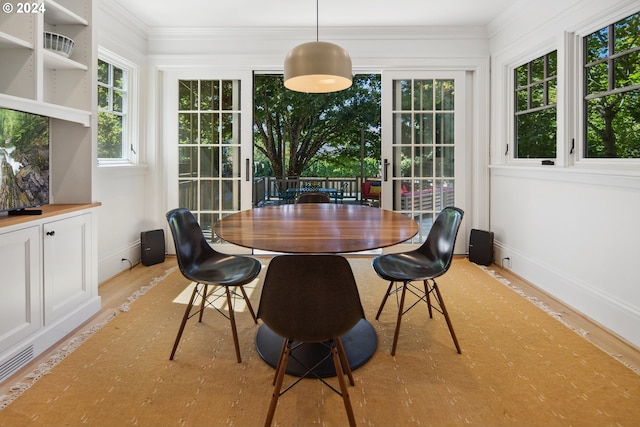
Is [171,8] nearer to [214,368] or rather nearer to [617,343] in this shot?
[214,368]

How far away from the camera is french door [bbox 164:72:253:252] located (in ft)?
15.5

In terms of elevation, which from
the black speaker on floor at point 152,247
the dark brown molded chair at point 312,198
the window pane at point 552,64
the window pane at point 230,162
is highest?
the window pane at point 552,64

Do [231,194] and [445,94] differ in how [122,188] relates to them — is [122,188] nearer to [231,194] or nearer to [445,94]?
[231,194]

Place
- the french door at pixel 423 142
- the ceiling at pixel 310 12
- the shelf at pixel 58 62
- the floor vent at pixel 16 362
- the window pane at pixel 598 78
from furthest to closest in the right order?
1. the french door at pixel 423 142
2. the ceiling at pixel 310 12
3. the window pane at pixel 598 78
4. the shelf at pixel 58 62
5. the floor vent at pixel 16 362

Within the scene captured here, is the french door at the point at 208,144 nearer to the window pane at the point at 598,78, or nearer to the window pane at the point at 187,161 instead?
the window pane at the point at 187,161

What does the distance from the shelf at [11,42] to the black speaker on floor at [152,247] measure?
7.47ft

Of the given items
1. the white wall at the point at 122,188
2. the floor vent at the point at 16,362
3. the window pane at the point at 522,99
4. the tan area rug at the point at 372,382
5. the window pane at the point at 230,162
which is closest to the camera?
the tan area rug at the point at 372,382

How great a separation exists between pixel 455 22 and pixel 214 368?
13.7 feet

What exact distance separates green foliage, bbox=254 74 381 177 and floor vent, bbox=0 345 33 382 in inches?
328

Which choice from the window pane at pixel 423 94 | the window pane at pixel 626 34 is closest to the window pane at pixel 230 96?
the window pane at pixel 423 94

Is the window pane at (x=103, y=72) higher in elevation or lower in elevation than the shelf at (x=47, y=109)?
higher

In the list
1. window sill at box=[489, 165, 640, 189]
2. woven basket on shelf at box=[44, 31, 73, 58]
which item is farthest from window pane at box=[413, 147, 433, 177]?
woven basket on shelf at box=[44, 31, 73, 58]

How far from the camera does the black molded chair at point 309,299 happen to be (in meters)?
1.47

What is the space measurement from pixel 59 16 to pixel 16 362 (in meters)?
2.27
